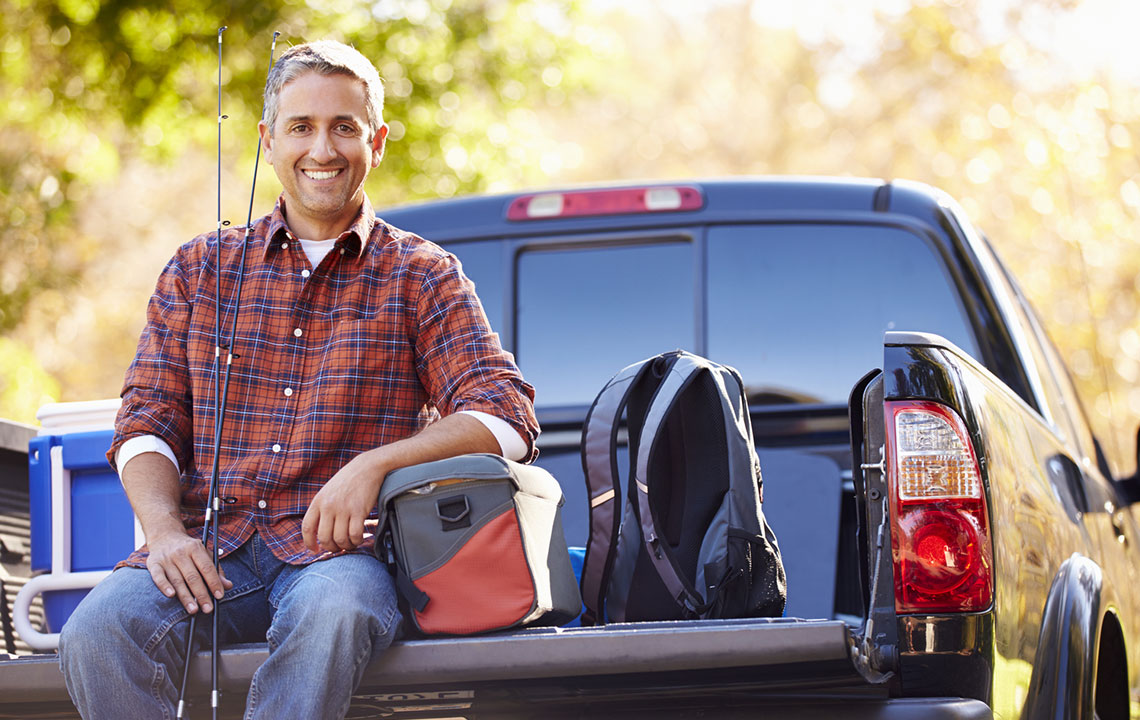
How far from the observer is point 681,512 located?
113 inches

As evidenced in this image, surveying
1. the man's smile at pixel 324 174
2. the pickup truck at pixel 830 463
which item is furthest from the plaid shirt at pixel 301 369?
the pickup truck at pixel 830 463

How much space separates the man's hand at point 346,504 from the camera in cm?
265

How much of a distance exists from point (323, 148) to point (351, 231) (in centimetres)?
19

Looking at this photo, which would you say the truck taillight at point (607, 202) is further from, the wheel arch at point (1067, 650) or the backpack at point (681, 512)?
the wheel arch at point (1067, 650)

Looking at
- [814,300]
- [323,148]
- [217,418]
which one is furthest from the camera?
[814,300]

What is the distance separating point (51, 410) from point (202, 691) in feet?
3.92

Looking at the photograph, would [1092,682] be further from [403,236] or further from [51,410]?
[51,410]

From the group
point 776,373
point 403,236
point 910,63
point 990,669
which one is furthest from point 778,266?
point 910,63

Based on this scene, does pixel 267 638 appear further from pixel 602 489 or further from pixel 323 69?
pixel 323 69

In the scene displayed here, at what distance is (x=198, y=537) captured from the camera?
9.60 ft

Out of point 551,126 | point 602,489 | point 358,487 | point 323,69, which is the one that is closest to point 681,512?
point 602,489

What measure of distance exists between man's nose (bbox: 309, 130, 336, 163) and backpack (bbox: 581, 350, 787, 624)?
82 cm

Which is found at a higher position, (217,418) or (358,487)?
(217,418)

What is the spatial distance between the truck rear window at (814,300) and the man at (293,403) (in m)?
1.28
